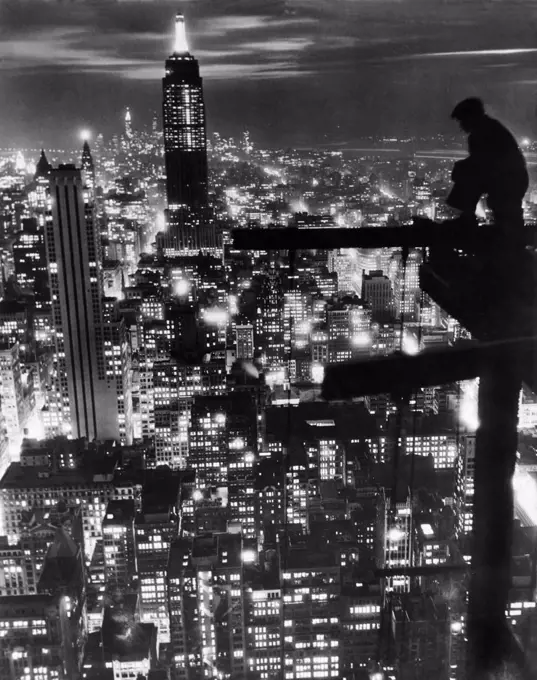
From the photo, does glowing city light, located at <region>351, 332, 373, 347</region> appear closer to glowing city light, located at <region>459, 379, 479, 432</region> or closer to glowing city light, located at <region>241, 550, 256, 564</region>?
glowing city light, located at <region>241, 550, 256, 564</region>

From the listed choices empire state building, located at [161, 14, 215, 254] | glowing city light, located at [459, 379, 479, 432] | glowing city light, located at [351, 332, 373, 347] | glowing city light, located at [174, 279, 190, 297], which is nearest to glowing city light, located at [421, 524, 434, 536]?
glowing city light, located at [459, 379, 479, 432]

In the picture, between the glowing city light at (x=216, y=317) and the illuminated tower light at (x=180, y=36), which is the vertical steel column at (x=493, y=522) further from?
the glowing city light at (x=216, y=317)

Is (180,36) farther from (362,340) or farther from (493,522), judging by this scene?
(493,522)

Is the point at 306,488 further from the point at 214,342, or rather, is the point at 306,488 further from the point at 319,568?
the point at 214,342

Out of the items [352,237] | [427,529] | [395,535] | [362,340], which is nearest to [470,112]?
[352,237]

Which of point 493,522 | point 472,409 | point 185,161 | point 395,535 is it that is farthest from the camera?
point 185,161
